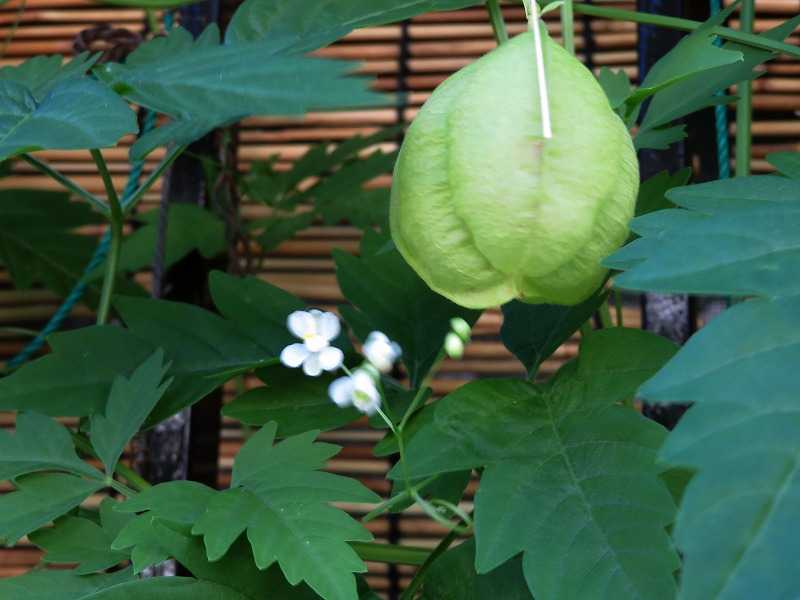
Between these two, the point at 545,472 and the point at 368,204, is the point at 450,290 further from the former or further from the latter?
the point at 368,204

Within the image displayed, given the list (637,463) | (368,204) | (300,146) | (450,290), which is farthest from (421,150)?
(300,146)

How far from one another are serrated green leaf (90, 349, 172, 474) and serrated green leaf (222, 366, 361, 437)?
0.05 metres

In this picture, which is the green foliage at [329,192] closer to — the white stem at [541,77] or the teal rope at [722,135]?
the teal rope at [722,135]

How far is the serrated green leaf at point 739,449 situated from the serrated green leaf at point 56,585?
0.33 meters

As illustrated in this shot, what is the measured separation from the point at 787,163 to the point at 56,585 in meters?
0.42

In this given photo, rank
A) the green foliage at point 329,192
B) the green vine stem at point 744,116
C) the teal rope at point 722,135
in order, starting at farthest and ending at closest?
the green foliage at point 329,192
the teal rope at point 722,135
the green vine stem at point 744,116

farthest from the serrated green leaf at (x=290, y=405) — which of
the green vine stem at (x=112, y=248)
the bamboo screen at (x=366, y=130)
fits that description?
the bamboo screen at (x=366, y=130)

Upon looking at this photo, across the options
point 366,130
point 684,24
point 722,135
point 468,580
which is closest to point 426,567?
point 468,580

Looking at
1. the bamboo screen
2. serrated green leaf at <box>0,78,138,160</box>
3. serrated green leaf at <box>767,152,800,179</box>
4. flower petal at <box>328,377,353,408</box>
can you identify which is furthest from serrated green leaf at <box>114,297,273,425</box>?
the bamboo screen

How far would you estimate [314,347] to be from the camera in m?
0.57

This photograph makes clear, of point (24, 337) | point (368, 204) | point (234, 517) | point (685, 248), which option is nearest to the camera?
point (685, 248)

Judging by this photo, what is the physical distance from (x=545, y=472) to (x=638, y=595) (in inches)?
3.1

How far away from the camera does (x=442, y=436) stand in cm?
49

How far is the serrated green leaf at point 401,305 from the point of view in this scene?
2.15ft
